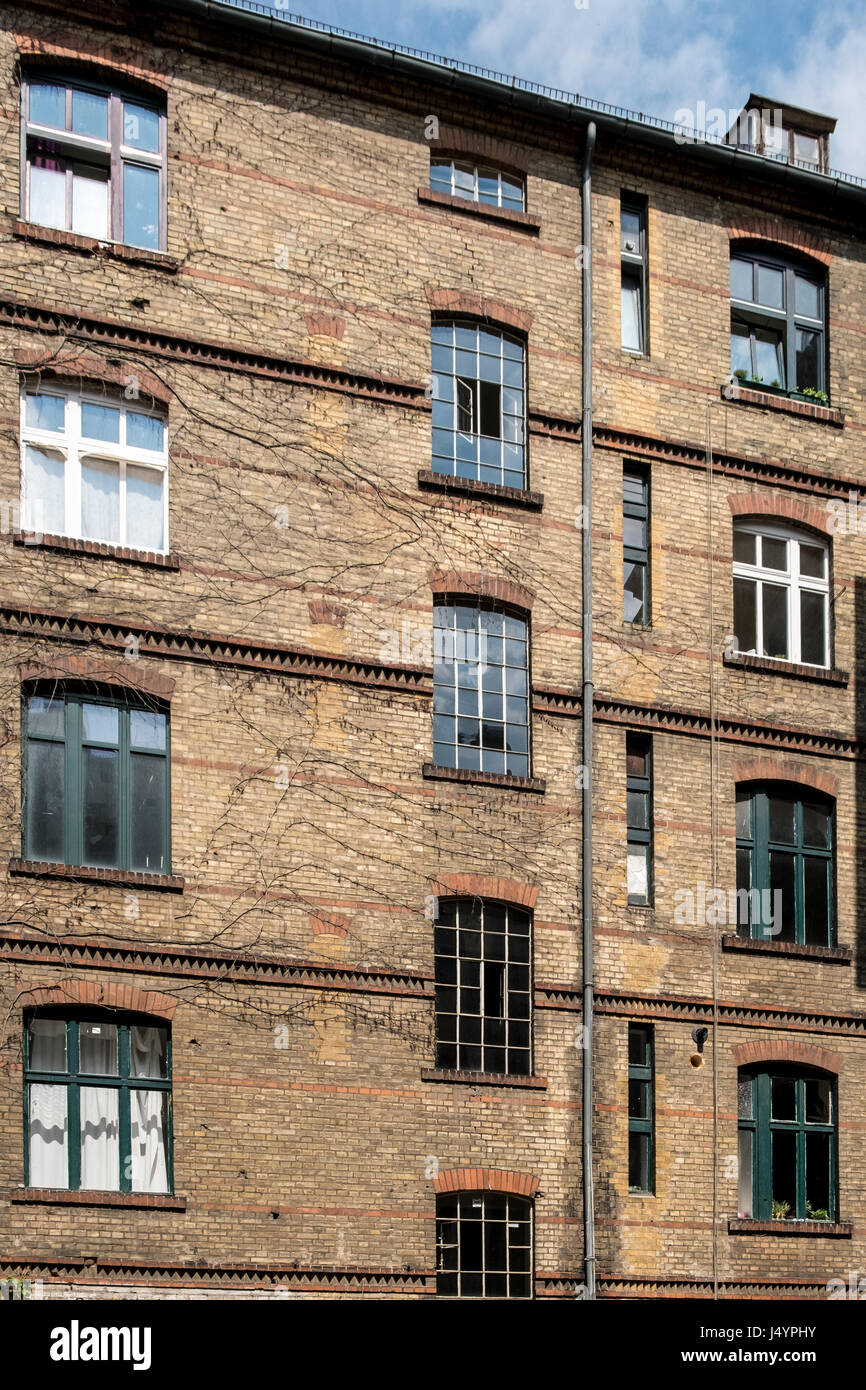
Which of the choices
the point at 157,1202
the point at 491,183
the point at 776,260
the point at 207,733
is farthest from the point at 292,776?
the point at 776,260

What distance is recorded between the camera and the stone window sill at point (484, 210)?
81.8 ft

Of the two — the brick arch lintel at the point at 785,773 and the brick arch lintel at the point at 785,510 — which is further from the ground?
the brick arch lintel at the point at 785,510

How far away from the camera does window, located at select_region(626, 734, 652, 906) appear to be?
24.6 metres

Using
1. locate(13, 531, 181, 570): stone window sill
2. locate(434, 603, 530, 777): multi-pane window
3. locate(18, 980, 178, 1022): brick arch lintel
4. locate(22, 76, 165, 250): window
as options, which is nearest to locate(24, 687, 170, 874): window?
locate(18, 980, 178, 1022): brick arch lintel

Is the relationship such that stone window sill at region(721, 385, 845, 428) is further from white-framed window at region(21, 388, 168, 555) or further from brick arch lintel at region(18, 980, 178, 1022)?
brick arch lintel at region(18, 980, 178, 1022)

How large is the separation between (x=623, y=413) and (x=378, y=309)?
3509 millimetres

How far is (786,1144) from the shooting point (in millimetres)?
24656

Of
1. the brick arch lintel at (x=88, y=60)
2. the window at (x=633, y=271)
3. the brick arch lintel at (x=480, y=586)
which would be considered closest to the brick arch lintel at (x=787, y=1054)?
the brick arch lintel at (x=480, y=586)

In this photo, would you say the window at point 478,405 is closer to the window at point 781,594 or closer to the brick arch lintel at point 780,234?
the window at point 781,594

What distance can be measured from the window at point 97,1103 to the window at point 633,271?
11.0 meters

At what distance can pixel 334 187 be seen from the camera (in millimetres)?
24312

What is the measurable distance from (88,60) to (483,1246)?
14.2 metres

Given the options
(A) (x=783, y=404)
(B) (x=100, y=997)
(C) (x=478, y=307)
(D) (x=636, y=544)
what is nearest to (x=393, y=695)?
(D) (x=636, y=544)

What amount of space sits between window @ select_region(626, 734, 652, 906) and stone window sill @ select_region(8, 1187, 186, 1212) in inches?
269
